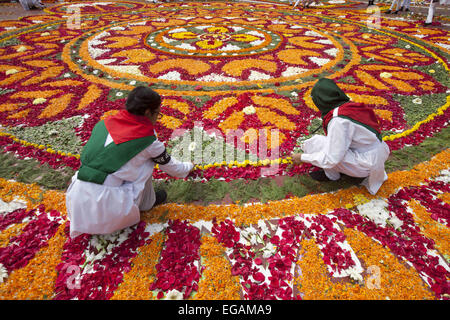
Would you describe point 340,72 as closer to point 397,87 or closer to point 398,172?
point 397,87

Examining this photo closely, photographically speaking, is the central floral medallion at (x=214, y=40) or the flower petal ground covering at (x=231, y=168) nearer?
the flower petal ground covering at (x=231, y=168)

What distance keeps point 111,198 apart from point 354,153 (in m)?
2.54

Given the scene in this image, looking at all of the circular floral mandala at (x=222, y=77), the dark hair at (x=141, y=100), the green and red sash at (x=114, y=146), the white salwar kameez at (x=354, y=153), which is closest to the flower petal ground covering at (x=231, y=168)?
the circular floral mandala at (x=222, y=77)

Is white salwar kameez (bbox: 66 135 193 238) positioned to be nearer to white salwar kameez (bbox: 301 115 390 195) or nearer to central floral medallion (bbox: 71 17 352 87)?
white salwar kameez (bbox: 301 115 390 195)

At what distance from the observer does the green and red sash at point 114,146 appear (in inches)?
73.4

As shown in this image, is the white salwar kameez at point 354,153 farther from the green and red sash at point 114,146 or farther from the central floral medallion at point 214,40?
the central floral medallion at point 214,40

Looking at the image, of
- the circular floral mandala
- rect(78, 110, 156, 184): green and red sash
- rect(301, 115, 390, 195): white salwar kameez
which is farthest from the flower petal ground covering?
rect(78, 110, 156, 184): green and red sash

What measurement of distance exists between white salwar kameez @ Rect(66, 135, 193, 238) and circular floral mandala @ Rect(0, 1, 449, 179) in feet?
3.46

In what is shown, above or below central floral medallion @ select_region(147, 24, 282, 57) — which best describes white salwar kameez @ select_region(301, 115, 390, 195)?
below

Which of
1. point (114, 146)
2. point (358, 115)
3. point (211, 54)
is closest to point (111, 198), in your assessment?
point (114, 146)

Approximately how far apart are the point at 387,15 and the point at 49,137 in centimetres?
1437

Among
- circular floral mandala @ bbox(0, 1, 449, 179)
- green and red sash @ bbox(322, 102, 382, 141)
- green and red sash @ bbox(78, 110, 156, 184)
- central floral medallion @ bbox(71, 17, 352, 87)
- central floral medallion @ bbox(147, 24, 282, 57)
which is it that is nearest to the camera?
green and red sash @ bbox(78, 110, 156, 184)

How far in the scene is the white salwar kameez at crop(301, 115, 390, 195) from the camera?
7.49 ft

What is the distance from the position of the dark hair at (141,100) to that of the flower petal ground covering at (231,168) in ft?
3.74
